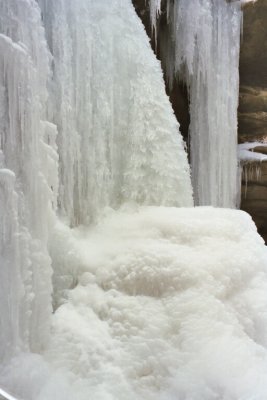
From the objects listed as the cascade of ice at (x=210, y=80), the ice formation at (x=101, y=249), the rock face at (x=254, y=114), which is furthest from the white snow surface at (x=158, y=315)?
the rock face at (x=254, y=114)

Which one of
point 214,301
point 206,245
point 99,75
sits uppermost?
point 99,75

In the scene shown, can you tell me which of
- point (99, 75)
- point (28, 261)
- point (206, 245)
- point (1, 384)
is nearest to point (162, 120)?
point (99, 75)

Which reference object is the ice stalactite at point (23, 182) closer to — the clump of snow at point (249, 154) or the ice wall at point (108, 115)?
the ice wall at point (108, 115)

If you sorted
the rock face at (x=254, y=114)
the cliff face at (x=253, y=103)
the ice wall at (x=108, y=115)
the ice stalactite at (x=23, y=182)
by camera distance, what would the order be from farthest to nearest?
the rock face at (x=254, y=114) < the cliff face at (x=253, y=103) < the ice wall at (x=108, y=115) < the ice stalactite at (x=23, y=182)

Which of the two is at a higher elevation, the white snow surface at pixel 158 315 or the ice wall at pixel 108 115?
the ice wall at pixel 108 115

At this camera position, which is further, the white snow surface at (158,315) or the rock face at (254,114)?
the rock face at (254,114)

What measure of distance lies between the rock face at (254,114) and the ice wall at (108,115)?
165cm

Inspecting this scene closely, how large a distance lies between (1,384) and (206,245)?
99cm

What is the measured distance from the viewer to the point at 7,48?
1.46 metres

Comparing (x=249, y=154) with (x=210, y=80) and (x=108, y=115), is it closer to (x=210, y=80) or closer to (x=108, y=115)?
(x=210, y=80)

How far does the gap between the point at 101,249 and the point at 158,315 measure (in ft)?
1.36

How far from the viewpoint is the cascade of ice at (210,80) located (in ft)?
12.2

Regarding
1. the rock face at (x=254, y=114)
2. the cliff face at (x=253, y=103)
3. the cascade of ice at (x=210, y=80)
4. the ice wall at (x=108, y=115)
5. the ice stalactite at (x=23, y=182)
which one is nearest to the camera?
the ice stalactite at (x=23, y=182)

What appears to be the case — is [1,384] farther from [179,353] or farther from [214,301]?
[214,301]
